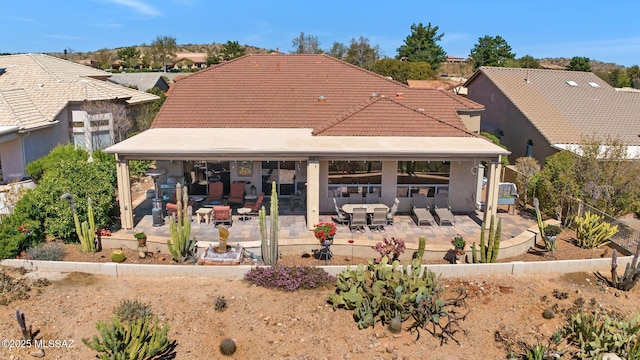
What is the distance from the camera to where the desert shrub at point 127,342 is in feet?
31.8

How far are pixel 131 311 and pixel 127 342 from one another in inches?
80.8

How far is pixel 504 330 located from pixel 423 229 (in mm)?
7222

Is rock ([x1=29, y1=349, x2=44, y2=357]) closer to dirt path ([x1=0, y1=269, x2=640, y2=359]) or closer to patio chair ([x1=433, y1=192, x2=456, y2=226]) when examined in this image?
dirt path ([x1=0, y1=269, x2=640, y2=359])

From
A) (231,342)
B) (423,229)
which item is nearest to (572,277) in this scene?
(423,229)

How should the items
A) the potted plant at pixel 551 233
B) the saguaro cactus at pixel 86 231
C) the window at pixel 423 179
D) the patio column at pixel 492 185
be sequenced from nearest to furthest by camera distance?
the saguaro cactus at pixel 86 231 < the potted plant at pixel 551 233 < the patio column at pixel 492 185 < the window at pixel 423 179

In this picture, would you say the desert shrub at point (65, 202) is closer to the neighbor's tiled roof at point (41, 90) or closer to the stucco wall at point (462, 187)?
the neighbor's tiled roof at point (41, 90)

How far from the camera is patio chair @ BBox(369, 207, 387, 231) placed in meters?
18.4

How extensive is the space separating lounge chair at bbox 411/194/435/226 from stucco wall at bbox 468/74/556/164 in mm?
10158

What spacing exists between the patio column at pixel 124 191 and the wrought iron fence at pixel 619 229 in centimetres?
1832

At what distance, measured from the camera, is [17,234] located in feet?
51.4

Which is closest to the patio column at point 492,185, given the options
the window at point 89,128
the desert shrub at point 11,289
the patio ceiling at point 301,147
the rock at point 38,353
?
the patio ceiling at point 301,147

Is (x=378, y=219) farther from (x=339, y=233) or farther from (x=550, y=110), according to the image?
(x=550, y=110)

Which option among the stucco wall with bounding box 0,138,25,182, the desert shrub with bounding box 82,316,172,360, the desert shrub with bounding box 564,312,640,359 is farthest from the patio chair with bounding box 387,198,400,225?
the stucco wall with bounding box 0,138,25,182

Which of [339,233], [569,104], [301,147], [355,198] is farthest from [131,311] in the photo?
[569,104]
